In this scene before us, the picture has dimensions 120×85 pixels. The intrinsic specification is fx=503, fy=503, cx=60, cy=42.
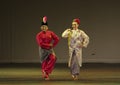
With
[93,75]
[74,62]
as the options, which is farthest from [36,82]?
[93,75]

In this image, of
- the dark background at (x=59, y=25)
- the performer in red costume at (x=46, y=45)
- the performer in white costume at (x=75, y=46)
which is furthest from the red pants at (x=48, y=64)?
the dark background at (x=59, y=25)

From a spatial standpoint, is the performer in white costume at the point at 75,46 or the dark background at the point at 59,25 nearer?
the performer in white costume at the point at 75,46

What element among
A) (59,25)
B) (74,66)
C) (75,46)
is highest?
(59,25)

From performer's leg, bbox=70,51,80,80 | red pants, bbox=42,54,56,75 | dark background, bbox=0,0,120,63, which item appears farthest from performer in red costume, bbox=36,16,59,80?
dark background, bbox=0,0,120,63

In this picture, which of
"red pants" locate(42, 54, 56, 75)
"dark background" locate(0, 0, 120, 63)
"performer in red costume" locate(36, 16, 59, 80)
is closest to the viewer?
"performer in red costume" locate(36, 16, 59, 80)

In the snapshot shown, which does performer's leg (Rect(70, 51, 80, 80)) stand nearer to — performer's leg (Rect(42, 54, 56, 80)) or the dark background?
performer's leg (Rect(42, 54, 56, 80))

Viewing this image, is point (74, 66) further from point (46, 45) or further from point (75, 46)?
point (46, 45)

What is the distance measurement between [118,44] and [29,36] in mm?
4106

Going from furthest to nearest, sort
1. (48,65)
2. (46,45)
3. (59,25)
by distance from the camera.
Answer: (59,25) → (48,65) → (46,45)

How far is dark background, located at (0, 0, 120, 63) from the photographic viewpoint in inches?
901

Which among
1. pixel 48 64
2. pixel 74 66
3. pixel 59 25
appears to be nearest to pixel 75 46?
pixel 74 66

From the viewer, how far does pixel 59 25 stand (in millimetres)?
23000

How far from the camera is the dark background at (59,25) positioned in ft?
75.0

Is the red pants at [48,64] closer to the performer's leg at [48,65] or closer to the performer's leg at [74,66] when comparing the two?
the performer's leg at [48,65]
